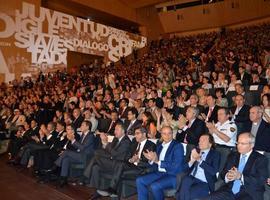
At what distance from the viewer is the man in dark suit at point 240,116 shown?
13.9 ft

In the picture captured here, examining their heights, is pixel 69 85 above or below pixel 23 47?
below

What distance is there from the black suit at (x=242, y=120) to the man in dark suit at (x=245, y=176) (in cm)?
143

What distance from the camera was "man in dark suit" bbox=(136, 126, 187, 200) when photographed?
10.8 feet

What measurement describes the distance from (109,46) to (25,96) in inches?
301

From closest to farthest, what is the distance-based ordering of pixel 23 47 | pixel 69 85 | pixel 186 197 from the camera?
pixel 186 197
pixel 69 85
pixel 23 47

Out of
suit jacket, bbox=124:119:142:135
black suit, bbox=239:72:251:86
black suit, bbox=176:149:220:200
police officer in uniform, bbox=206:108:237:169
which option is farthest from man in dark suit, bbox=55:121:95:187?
black suit, bbox=239:72:251:86

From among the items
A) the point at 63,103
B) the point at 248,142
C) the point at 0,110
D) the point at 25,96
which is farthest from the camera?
the point at 25,96

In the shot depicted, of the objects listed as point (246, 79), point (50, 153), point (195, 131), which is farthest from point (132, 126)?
point (246, 79)

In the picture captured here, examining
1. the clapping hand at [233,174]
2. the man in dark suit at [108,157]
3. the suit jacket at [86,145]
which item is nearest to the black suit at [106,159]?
the man in dark suit at [108,157]

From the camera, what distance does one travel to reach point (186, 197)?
296 centimetres

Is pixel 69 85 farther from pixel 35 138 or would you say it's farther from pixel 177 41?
pixel 177 41

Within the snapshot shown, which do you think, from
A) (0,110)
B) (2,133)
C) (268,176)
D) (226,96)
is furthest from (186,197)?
(0,110)

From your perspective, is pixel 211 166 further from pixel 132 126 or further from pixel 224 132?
pixel 132 126

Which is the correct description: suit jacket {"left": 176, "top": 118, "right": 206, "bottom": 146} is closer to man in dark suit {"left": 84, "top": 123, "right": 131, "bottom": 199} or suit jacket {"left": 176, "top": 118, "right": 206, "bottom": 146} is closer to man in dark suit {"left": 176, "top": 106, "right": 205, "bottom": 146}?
man in dark suit {"left": 176, "top": 106, "right": 205, "bottom": 146}
